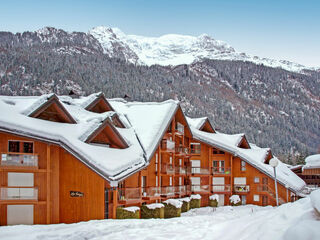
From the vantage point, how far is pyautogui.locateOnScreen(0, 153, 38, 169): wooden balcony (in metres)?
24.7

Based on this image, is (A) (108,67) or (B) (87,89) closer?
(B) (87,89)

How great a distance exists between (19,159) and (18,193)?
2.18 m

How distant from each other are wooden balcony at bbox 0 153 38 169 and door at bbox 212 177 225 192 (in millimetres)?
28650

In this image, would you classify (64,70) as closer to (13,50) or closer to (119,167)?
(13,50)

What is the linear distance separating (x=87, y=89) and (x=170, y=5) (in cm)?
11551

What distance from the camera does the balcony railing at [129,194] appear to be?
29312 millimetres

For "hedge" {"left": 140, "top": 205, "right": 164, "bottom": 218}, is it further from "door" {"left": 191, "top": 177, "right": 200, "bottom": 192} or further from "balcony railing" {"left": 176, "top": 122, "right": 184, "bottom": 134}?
"door" {"left": 191, "top": 177, "right": 200, "bottom": 192}

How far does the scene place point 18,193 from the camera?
24734 mm

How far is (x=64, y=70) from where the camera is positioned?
139 metres

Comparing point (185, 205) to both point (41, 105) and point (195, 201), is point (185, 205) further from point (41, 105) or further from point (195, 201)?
point (41, 105)

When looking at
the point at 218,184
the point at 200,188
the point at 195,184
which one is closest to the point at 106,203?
the point at 200,188

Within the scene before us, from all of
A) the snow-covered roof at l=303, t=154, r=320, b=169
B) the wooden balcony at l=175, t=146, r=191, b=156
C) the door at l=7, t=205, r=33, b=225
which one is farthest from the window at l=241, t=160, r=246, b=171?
the snow-covered roof at l=303, t=154, r=320, b=169

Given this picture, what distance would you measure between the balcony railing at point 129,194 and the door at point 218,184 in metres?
19.9

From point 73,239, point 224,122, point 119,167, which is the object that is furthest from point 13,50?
point 73,239
